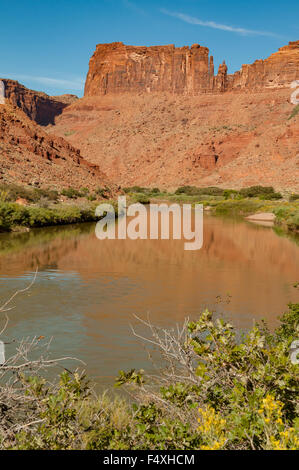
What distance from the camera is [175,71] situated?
122 meters

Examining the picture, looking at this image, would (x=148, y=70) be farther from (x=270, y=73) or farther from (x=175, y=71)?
(x=270, y=73)

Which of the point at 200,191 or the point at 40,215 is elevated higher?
the point at 200,191

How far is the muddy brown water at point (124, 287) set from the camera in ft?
30.3

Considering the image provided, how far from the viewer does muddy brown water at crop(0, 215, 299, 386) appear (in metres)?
9.25

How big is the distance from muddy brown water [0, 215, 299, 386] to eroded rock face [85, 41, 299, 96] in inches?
3886

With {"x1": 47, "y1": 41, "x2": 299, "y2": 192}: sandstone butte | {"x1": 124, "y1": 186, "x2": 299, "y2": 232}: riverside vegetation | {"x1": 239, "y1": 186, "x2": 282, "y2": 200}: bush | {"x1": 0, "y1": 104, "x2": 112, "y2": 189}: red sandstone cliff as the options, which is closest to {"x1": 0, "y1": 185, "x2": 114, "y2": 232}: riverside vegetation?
{"x1": 0, "y1": 104, "x2": 112, "y2": 189}: red sandstone cliff

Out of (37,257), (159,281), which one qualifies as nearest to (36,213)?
(37,257)

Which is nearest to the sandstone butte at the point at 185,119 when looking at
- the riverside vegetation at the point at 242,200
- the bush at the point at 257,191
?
the bush at the point at 257,191

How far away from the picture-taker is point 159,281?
15242 millimetres

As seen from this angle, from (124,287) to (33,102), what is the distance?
5788 inches

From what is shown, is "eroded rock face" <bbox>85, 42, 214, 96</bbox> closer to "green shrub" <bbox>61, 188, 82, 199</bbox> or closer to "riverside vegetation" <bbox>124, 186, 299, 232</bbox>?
"riverside vegetation" <bbox>124, 186, 299, 232</bbox>

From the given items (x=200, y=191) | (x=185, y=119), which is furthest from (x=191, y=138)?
(x=200, y=191)
